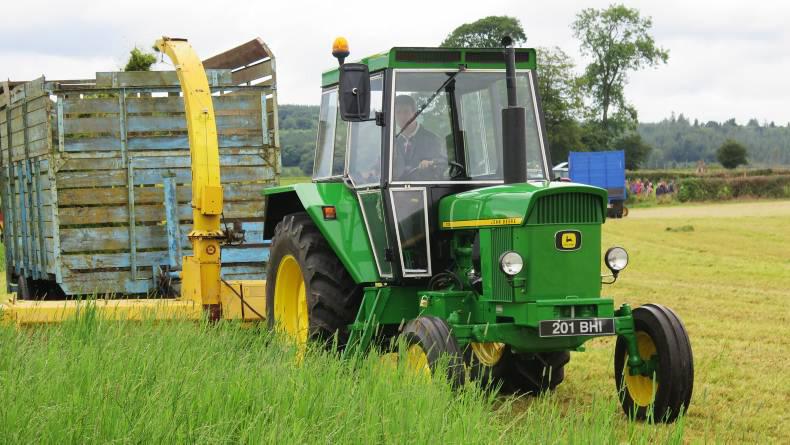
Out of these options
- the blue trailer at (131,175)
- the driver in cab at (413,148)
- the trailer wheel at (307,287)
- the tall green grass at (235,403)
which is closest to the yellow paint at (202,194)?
the trailer wheel at (307,287)

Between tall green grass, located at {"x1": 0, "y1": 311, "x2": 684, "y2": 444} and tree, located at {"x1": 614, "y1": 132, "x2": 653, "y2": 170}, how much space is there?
2677 inches

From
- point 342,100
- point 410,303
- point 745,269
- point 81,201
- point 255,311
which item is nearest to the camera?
point 342,100

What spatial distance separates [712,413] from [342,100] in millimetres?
2888

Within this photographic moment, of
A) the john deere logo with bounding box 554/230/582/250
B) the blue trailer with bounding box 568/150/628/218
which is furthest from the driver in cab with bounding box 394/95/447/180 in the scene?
the blue trailer with bounding box 568/150/628/218

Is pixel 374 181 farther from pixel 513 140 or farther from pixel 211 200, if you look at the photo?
pixel 211 200

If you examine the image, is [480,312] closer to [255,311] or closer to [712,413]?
[712,413]

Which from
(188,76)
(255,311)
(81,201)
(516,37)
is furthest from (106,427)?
(516,37)

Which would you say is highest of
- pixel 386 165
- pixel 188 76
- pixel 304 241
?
pixel 188 76

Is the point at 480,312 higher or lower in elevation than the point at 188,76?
lower

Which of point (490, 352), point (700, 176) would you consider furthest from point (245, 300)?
point (700, 176)

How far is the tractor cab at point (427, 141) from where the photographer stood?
23.4ft

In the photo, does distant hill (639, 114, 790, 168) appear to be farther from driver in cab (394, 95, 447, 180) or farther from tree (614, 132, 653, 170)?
driver in cab (394, 95, 447, 180)

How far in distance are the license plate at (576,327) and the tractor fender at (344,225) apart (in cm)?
130

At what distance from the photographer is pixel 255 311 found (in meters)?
8.50
